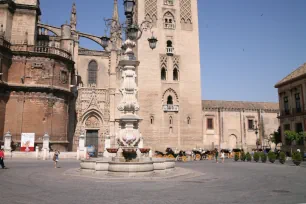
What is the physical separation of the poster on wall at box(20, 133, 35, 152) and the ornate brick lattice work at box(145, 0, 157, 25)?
18344mm

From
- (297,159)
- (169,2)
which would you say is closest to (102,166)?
(297,159)

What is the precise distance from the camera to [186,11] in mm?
34219

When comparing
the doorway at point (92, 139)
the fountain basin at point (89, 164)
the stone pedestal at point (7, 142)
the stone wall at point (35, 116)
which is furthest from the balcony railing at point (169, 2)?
the fountain basin at point (89, 164)

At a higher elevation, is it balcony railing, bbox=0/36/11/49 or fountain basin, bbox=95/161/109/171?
balcony railing, bbox=0/36/11/49

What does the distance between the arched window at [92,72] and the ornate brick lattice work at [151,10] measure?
29.7 feet

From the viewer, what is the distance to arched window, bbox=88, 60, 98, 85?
1380 inches

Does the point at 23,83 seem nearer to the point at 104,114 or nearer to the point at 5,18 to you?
the point at 5,18

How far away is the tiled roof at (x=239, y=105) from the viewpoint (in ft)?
128

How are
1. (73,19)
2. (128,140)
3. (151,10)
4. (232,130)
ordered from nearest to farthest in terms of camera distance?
(128,140) → (151,10) → (73,19) → (232,130)

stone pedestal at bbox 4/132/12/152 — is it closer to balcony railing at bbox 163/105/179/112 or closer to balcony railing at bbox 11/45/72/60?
balcony railing at bbox 11/45/72/60

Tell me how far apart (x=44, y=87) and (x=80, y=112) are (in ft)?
20.6

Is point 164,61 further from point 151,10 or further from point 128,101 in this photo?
point 128,101

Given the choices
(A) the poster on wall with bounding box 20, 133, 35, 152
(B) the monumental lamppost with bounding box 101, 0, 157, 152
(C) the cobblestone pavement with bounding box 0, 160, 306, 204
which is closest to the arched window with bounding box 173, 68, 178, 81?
(A) the poster on wall with bounding box 20, 133, 35, 152

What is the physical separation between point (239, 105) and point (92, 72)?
21889 mm
